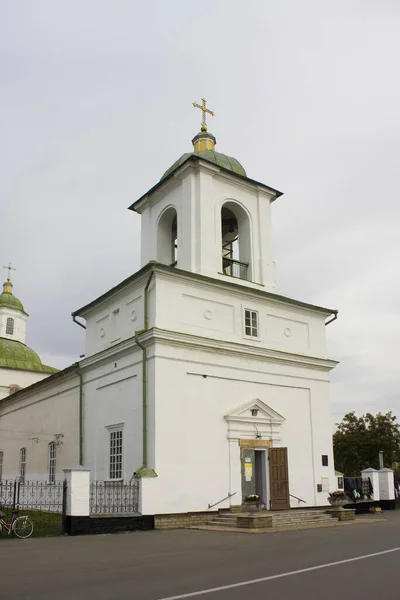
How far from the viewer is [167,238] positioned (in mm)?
24109

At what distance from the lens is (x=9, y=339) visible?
1809 inches

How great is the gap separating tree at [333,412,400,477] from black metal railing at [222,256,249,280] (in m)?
25.2

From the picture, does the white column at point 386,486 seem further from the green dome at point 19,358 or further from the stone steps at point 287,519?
the green dome at point 19,358

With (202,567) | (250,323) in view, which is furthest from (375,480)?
(202,567)

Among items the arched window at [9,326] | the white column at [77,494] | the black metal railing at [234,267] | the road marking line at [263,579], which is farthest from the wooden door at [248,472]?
the arched window at [9,326]

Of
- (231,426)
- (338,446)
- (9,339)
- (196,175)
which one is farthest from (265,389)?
(9,339)

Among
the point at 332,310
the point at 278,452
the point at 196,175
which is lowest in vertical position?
the point at 278,452

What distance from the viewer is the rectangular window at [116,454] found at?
19578mm

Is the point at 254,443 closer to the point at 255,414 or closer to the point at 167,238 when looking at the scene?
the point at 255,414

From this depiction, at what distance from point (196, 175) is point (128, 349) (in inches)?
273

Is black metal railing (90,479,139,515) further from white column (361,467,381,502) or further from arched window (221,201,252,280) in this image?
white column (361,467,381,502)

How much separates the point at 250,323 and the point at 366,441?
86.0ft

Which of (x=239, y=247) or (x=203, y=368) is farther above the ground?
(x=239, y=247)

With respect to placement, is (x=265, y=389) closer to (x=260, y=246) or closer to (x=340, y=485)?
(x=260, y=246)
